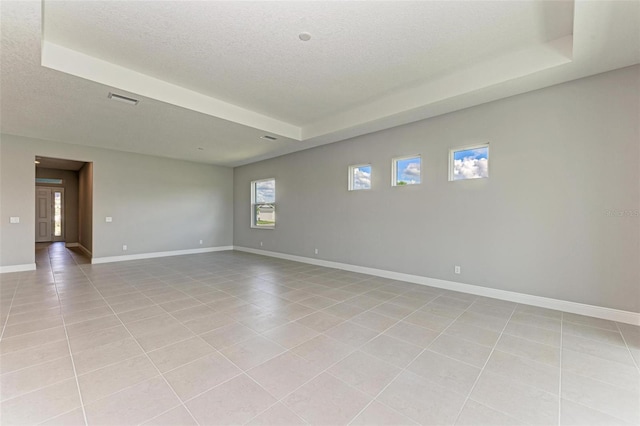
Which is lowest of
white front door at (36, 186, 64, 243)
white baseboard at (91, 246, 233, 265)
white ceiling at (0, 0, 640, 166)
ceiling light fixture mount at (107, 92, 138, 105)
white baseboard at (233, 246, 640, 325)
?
white baseboard at (91, 246, 233, 265)

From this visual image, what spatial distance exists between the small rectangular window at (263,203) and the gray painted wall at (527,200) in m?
3.03

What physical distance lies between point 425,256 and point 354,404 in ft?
10.7

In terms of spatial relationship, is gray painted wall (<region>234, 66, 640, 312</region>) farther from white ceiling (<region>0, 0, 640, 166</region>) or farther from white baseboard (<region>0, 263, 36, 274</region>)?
white baseboard (<region>0, 263, 36, 274</region>)

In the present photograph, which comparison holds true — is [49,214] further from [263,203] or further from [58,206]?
[263,203]

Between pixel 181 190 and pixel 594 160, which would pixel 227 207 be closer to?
pixel 181 190

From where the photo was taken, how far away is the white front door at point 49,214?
962cm

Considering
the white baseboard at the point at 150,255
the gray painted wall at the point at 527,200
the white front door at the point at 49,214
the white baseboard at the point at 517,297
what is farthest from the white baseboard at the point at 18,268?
the gray painted wall at the point at 527,200

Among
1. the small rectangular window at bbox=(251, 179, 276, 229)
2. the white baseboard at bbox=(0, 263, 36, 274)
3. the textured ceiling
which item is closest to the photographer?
the textured ceiling

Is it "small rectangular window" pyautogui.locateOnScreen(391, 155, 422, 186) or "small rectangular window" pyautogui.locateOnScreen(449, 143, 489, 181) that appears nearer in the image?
"small rectangular window" pyautogui.locateOnScreen(449, 143, 489, 181)

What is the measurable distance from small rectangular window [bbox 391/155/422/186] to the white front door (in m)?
11.8

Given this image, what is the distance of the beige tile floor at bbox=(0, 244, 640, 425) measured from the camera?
1.63 metres

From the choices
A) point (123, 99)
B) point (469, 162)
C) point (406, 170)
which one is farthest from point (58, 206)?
point (469, 162)

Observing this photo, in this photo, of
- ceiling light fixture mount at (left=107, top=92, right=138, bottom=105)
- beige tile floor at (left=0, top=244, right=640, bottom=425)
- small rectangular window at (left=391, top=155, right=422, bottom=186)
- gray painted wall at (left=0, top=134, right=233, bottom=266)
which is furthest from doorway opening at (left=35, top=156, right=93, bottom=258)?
small rectangular window at (left=391, top=155, right=422, bottom=186)

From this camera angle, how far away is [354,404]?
1.70 metres
